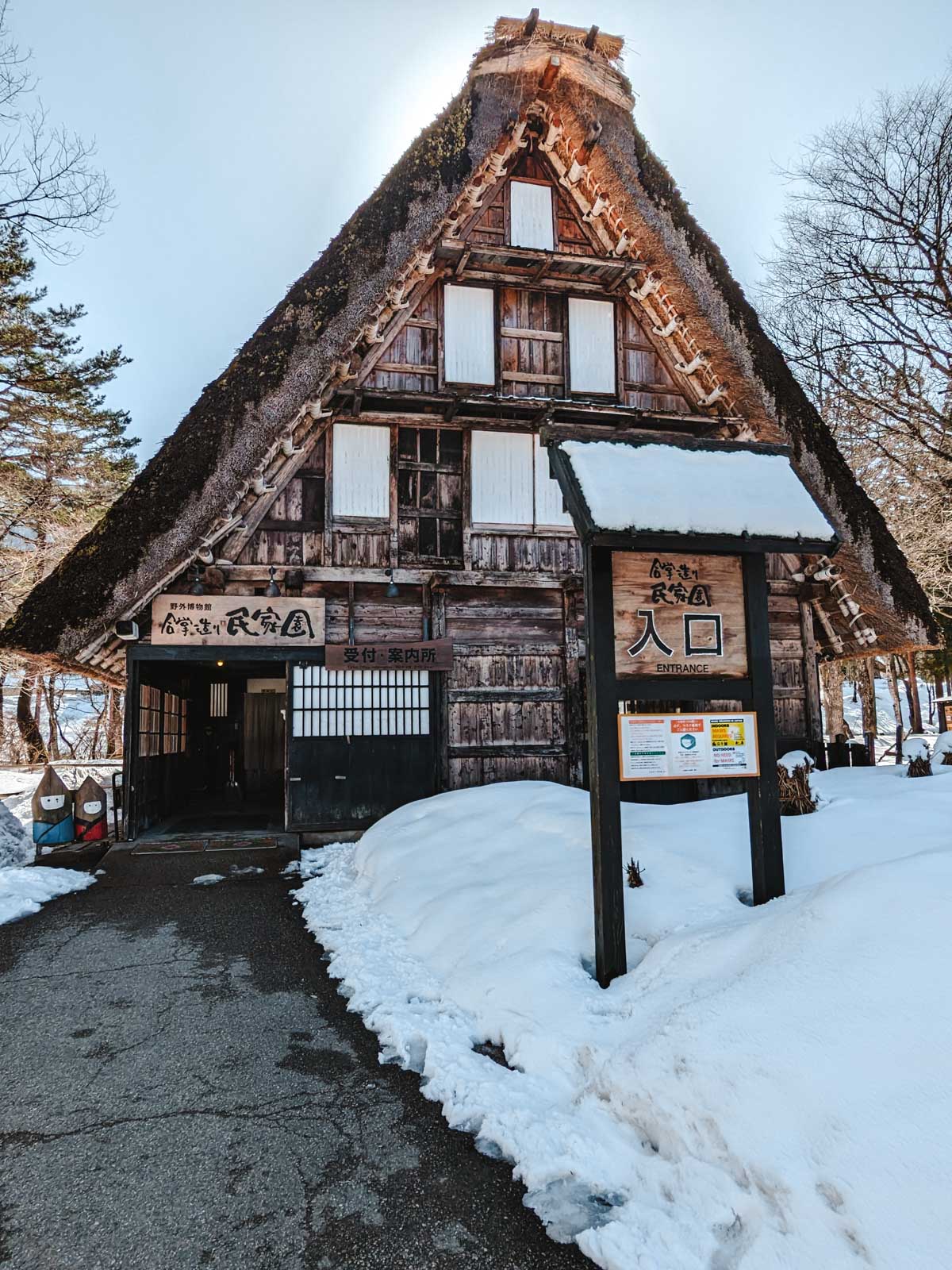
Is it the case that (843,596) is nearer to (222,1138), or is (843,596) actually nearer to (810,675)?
(810,675)

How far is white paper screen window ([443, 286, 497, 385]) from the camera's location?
365 inches

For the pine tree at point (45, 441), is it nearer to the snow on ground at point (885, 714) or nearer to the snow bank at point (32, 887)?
the snow bank at point (32, 887)

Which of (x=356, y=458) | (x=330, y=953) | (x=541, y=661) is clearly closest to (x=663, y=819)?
(x=330, y=953)

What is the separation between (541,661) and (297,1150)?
284 inches

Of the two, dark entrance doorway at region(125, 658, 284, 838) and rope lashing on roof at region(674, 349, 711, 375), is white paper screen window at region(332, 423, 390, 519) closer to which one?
dark entrance doorway at region(125, 658, 284, 838)

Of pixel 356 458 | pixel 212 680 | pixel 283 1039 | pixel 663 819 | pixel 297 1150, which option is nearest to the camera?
pixel 297 1150

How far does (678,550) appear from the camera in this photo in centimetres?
357

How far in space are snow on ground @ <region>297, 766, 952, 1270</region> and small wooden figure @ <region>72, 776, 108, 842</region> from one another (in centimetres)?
582

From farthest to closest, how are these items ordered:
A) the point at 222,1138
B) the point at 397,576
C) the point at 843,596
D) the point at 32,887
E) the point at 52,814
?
the point at 843,596 → the point at 397,576 → the point at 52,814 → the point at 32,887 → the point at 222,1138

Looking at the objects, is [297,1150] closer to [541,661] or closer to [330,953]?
[330,953]

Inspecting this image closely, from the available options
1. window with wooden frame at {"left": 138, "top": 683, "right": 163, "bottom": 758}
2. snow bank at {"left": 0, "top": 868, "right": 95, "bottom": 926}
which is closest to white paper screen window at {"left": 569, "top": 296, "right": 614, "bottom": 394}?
window with wooden frame at {"left": 138, "top": 683, "right": 163, "bottom": 758}

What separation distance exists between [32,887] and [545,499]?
23.4 ft

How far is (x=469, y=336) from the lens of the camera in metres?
9.34

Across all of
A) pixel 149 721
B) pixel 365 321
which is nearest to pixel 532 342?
pixel 365 321
